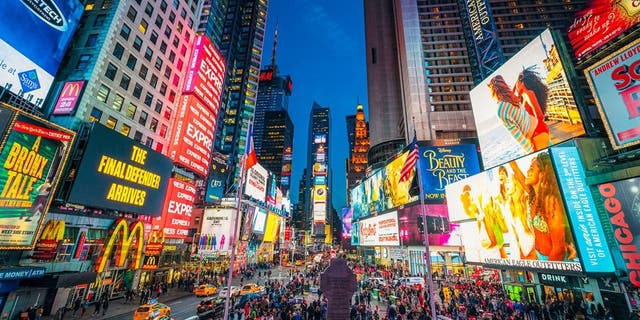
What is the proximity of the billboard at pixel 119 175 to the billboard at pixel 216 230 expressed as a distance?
73.6 ft

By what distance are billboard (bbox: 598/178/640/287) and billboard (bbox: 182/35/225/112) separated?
42.7 m

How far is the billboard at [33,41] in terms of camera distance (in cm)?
1877

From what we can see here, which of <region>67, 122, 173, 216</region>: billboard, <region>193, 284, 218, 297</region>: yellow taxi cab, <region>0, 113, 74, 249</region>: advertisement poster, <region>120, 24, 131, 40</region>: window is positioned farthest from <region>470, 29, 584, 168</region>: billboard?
<region>120, 24, 131, 40</region>: window

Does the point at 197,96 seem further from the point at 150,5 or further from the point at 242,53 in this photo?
the point at 242,53

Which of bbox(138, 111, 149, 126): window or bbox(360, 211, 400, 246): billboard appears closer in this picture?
bbox(138, 111, 149, 126): window

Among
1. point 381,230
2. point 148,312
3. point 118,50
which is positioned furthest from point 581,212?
point 381,230

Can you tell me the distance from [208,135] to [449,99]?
58.7 metres

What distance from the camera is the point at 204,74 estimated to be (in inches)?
1550

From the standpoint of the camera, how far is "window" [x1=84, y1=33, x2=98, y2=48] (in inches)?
1066

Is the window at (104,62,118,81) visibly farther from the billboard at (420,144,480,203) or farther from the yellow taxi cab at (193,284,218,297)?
the billboard at (420,144,480,203)

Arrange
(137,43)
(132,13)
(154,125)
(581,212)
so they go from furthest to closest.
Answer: (154,125) < (137,43) < (132,13) < (581,212)

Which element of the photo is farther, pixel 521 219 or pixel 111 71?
pixel 111 71

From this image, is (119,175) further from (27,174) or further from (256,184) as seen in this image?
(256,184)

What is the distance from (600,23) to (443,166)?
32.6m
